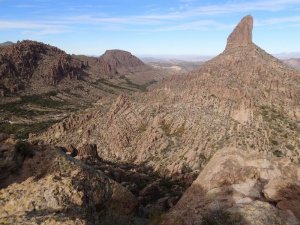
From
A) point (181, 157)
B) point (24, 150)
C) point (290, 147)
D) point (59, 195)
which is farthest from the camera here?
point (290, 147)

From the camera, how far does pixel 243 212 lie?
23.1 m

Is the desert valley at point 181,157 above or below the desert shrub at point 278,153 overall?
above

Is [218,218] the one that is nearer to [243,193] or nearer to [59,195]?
[243,193]

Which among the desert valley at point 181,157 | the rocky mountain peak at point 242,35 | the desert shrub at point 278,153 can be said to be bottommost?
the desert shrub at point 278,153

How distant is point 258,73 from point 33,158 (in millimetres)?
122206

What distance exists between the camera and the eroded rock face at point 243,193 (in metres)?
23.1

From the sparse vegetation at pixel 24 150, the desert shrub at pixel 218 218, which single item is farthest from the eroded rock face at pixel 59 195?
the desert shrub at pixel 218 218

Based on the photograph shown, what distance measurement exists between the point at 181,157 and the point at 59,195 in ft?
250

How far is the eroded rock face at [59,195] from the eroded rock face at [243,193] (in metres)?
4.31

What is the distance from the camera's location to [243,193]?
29.3m

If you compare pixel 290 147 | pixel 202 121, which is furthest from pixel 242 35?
pixel 290 147

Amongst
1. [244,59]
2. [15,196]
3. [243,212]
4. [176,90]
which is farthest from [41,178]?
[244,59]

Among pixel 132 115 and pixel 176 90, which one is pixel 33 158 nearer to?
pixel 132 115

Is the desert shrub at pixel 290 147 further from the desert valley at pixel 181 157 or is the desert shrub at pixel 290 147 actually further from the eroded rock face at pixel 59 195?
the eroded rock face at pixel 59 195
